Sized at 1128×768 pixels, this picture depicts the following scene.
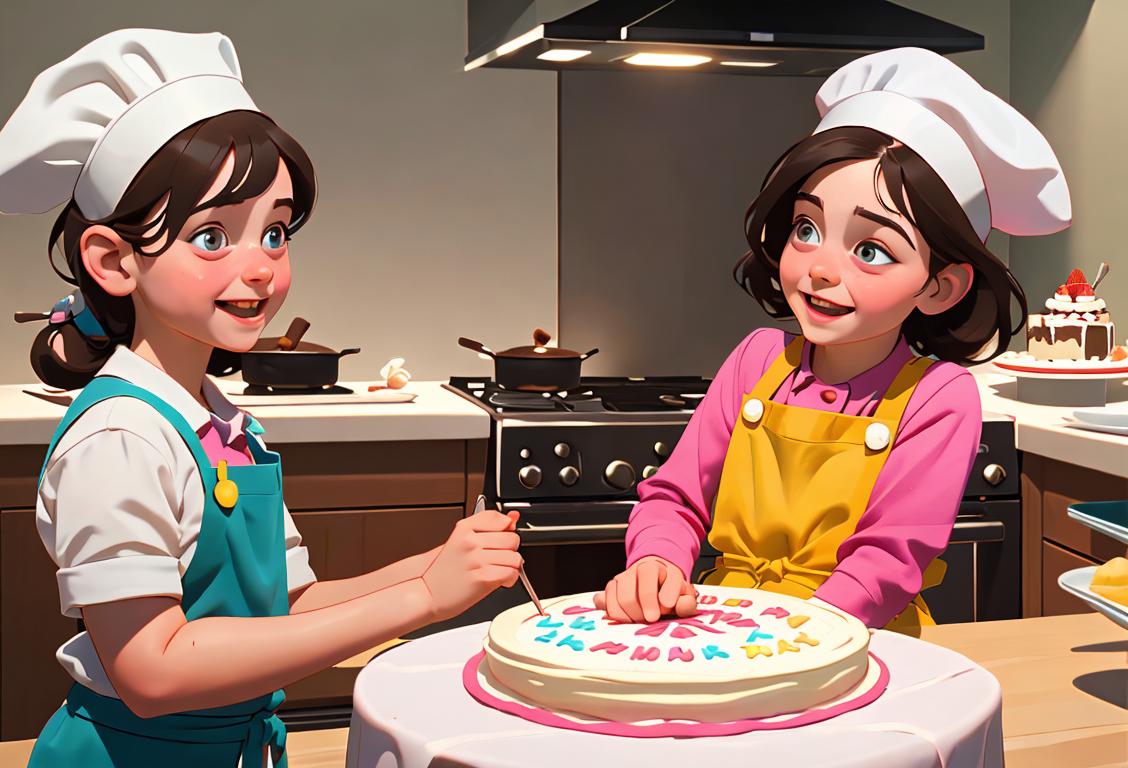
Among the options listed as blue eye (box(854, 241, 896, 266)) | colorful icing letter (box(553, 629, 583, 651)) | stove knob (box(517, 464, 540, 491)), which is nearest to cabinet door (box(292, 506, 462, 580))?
stove knob (box(517, 464, 540, 491))

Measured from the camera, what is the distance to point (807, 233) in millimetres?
1284

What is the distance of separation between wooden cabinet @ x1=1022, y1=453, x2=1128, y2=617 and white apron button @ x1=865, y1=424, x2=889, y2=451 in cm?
102

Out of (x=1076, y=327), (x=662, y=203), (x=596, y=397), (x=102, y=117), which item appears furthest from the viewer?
(x=662, y=203)

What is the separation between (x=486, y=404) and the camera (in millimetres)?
2363

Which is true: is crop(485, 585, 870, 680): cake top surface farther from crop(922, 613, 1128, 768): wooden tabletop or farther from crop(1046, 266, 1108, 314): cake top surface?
crop(1046, 266, 1108, 314): cake top surface

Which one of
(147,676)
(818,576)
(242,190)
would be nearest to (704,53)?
(818,576)

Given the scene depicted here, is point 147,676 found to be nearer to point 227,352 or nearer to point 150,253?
point 150,253

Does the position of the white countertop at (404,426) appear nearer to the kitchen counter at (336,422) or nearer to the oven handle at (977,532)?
the kitchen counter at (336,422)

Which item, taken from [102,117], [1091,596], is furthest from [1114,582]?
[102,117]

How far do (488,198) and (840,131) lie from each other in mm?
1664

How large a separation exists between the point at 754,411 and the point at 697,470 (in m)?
0.09

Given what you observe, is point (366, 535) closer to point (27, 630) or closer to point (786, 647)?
point (27, 630)

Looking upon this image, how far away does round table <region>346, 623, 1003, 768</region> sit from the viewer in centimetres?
70

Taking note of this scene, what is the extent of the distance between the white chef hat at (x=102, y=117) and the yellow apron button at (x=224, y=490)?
0.73ft
